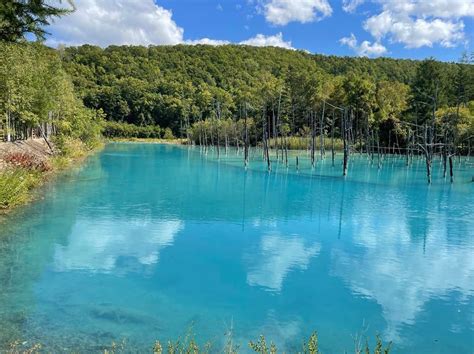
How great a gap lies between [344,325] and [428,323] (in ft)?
4.88

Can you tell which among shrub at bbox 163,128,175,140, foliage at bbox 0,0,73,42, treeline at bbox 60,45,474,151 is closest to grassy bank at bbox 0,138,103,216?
foliage at bbox 0,0,73,42

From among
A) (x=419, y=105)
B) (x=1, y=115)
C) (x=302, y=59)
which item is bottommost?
(x=1, y=115)

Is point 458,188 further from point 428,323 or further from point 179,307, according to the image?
point 179,307

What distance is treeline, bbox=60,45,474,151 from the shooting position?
56994mm

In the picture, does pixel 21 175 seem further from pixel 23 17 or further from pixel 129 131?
pixel 129 131

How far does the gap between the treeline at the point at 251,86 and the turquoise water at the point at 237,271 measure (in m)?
38.7

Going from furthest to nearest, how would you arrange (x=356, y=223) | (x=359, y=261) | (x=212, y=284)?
(x=356, y=223), (x=359, y=261), (x=212, y=284)

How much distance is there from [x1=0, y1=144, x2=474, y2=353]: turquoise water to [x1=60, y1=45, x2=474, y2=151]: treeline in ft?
127

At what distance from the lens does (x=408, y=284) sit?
9.84 meters

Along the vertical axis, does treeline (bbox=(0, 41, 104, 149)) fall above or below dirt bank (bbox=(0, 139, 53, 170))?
above

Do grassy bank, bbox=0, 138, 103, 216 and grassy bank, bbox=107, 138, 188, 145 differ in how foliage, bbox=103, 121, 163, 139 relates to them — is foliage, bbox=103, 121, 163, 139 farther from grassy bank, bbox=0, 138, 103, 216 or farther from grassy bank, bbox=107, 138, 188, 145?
grassy bank, bbox=0, 138, 103, 216

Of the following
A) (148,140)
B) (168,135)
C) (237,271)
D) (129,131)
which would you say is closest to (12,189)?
(237,271)

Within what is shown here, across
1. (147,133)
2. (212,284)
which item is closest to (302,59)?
(147,133)

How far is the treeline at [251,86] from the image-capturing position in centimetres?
5699
